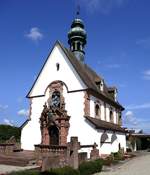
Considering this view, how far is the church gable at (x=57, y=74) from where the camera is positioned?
35.7 metres

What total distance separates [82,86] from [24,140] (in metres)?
9.54

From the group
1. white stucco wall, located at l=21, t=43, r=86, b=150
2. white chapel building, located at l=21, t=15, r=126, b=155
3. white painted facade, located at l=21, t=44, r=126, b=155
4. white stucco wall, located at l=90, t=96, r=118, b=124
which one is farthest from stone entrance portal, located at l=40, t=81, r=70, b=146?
white stucco wall, located at l=90, t=96, r=118, b=124

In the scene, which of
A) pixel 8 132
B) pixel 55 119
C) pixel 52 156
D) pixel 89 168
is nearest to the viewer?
pixel 52 156

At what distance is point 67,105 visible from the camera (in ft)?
116

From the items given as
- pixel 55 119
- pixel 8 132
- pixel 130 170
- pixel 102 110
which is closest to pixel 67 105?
pixel 55 119

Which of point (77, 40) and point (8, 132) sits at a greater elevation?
point (77, 40)

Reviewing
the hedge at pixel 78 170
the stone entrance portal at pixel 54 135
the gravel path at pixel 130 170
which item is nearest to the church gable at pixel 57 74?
the stone entrance portal at pixel 54 135

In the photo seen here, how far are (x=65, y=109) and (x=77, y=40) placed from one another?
539 inches

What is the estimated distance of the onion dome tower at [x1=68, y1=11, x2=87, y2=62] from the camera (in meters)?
44.8

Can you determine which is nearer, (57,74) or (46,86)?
(57,74)

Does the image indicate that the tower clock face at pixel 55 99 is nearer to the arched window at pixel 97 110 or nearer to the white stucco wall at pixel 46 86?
the white stucco wall at pixel 46 86

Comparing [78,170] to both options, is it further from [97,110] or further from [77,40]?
[77,40]

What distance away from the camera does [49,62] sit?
3800 cm

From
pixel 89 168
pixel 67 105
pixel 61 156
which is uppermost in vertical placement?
pixel 67 105
